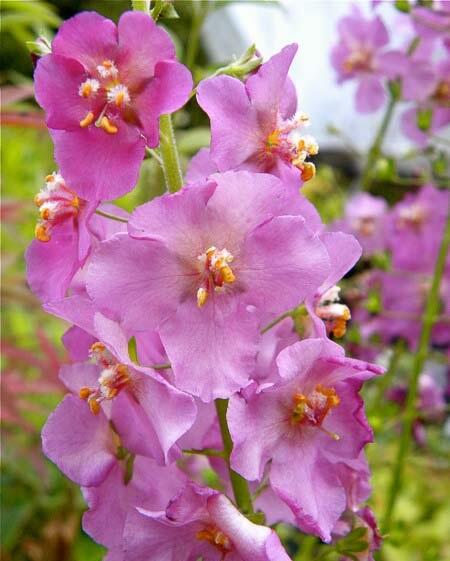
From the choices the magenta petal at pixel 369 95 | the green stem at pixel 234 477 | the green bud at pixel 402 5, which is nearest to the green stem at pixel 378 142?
the magenta petal at pixel 369 95

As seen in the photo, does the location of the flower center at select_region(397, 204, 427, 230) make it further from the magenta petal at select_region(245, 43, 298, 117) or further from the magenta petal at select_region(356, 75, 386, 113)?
the magenta petal at select_region(245, 43, 298, 117)

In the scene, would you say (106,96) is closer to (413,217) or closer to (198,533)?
(198,533)

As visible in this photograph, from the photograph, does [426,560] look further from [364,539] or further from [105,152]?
[105,152]

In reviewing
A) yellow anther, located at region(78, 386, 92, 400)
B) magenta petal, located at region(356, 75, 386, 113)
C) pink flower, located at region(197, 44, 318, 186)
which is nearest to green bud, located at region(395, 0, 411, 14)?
magenta petal, located at region(356, 75, 386, 113)

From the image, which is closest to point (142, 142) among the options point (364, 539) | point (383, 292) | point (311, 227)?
point (311, 227)

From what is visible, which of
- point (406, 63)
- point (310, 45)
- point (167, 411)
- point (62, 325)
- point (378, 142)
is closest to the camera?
point (167, 411)

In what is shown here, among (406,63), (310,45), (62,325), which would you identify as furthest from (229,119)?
(310,45)

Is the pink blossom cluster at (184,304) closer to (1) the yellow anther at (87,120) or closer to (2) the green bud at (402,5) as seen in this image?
(1) the yellow anther at (87,120)
